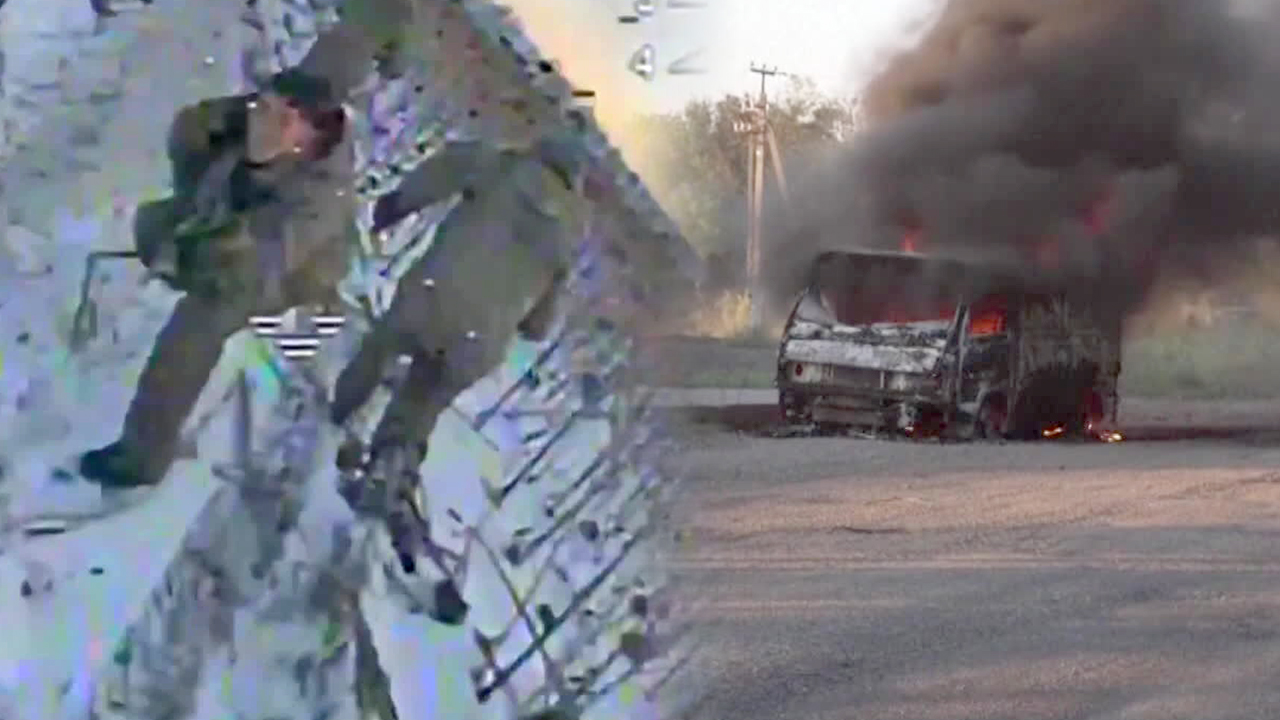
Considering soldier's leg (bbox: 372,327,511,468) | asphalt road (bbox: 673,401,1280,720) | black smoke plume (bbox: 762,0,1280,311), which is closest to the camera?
soldier's leg (bbox: 372,327,511,468)

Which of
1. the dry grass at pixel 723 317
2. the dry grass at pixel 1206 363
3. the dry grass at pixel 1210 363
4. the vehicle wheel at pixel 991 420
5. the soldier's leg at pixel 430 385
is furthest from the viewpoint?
the dry grass at pixel 1210 363

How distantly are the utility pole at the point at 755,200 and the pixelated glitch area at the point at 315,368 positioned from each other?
0.42 m

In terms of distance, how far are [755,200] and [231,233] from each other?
1184mm

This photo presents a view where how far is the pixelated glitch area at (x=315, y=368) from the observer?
4.51ft

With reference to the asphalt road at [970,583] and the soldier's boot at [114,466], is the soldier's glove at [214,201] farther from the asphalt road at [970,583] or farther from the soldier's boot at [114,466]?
the asphalt road at [970,583]

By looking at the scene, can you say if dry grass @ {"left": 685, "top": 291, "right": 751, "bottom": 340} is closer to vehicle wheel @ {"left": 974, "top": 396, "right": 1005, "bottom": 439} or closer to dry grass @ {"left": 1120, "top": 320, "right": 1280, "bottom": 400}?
vehicle wheel @ {"left": 974, "top": 396, "right": 1005, "bottom": 439}

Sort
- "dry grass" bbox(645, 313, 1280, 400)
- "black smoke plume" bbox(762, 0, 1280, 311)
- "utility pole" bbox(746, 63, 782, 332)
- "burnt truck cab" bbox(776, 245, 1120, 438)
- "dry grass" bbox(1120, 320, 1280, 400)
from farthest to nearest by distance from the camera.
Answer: "dry grass" bbox(1120, 320, 1280, 400) < "dry grass" bbox(645, 313, 1280, 400) < "black smoke plume" bbox(762, 0, 1280, 311) < "burnt truck cab" bbox(776, 245, 1120, 438) < "utility pole" bbox(746, 63, 782, 332)

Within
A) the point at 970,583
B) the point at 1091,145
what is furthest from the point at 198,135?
the point at 1091,145

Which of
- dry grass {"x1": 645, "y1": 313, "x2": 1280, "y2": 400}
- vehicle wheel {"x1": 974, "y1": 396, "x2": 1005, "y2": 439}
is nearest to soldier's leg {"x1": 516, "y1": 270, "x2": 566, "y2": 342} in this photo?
vehicle wheel {"x1": 974, "y1": 396, "x2": 1005, "y2": 439}

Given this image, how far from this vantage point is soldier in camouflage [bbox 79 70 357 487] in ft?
4.55

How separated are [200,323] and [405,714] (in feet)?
1.19

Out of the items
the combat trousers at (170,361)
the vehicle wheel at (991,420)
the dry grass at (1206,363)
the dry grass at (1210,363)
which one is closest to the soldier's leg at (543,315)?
the combat trousers at (170,361)

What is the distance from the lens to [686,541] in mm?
1693

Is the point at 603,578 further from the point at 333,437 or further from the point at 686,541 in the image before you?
the point at 333,437
